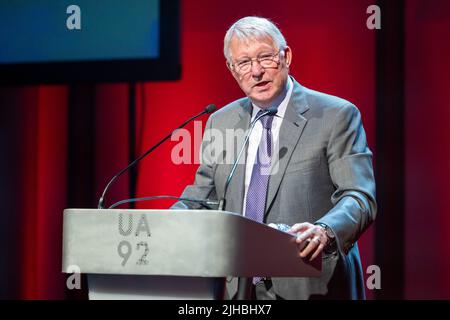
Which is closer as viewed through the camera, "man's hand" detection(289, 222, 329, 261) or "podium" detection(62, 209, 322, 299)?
"podium" detection(62, 209, 322, 299)

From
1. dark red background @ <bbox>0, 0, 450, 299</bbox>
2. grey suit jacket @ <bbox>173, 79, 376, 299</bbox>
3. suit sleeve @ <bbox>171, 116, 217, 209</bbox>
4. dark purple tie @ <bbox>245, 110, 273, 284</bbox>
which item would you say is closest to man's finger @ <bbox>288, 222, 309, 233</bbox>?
grey suit jacket @ <bbox>173, 79, 376, 299</bbox>

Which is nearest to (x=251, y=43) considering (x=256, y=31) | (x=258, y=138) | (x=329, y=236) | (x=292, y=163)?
(x=256, y=31)

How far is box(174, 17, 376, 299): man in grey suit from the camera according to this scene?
76.0 inches

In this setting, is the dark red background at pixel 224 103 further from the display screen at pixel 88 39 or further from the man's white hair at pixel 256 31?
the man's white hair at pixel 256 31

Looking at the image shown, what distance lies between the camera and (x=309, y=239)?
155cm

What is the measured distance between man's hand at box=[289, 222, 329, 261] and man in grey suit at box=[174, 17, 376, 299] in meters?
0.18

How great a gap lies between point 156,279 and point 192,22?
7.33 ft

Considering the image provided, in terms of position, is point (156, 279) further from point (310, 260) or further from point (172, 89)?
point (172, 89)

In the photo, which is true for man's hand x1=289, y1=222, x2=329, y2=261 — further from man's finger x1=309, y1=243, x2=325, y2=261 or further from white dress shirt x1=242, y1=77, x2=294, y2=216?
white dress shirt x1=242, y1=77, x2=294, y2=216

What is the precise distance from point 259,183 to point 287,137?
17 centimetres

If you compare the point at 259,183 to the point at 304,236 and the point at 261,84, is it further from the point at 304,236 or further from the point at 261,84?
the point at 304,236
